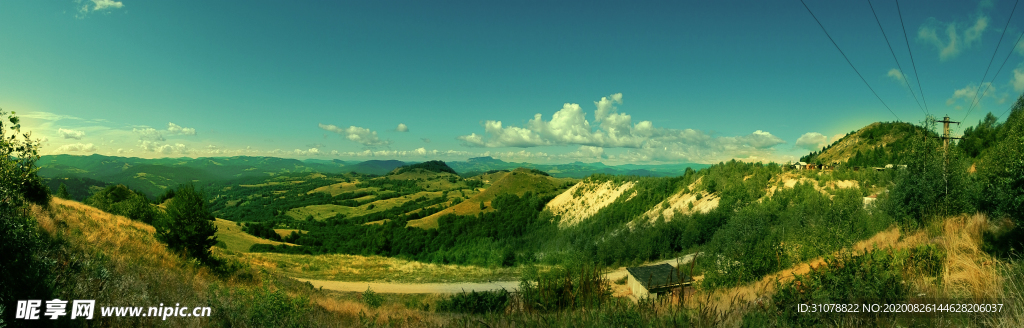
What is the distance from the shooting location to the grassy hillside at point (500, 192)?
79.4m

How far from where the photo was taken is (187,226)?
17.1 m

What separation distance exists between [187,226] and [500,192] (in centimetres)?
7444

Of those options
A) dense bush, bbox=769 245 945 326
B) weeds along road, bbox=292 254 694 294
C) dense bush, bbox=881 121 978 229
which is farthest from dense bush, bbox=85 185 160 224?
dense bush, bbox=881 121 978 229

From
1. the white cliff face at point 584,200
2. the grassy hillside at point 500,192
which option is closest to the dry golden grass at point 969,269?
the white cliff face at point 584,200

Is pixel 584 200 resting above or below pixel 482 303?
below

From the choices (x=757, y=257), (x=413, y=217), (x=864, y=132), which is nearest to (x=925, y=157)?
(x=757, y=257)

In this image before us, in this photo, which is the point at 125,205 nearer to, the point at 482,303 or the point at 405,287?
the point at 405,287

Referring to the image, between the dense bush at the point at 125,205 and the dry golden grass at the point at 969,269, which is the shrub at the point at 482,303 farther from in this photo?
the dense bush at the point at 125,205

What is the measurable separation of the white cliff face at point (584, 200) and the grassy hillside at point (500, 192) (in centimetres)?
1249

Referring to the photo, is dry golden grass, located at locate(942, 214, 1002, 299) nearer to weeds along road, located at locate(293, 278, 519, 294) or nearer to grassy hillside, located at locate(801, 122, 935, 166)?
weeds along road, located at locate(293, 278, 519, 294)

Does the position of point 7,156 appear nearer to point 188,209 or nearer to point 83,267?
point 188,209

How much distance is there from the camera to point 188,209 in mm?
17344

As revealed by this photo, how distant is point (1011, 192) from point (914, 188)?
10283 mm

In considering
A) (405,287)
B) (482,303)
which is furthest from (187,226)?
(405,287)
